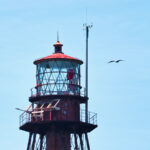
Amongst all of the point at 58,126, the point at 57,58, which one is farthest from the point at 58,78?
A: the point at 58,126

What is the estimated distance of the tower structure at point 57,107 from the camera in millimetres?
141875

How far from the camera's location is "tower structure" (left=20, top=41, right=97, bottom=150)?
141875 mm

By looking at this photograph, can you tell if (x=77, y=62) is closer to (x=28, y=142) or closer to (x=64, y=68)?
(x=64, y=68)

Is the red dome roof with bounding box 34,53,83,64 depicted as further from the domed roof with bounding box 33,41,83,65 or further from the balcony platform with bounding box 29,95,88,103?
the balcony platform with bounding box 29,95,88,103

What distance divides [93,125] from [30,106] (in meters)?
8.95

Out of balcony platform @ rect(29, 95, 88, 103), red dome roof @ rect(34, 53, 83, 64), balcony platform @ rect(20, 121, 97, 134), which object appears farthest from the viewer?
red dome roof @ rect(34, 53, 83, 64)

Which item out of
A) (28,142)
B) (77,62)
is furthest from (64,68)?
(28,142)

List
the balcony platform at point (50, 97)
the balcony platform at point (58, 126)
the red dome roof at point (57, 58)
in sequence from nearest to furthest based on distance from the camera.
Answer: the balcony platform at point (58, 126)
the balcony platform at point (50, 97)
the red dome roof at point (57, 58)

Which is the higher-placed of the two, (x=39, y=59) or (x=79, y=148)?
(x=39, y=59)

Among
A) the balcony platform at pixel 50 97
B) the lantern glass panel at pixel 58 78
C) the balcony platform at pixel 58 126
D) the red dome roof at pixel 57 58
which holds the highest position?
the red dome roof at pixel 57 58

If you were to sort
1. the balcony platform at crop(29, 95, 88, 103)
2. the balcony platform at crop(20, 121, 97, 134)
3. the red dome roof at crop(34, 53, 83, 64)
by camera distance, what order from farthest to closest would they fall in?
the red dome roof at crop(34, 53, 83, 64) → the balcony platform at crop(29, 95, 88, 103) → the balcony platform at crop(20, 121, 97, 134)

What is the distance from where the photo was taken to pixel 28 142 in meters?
144

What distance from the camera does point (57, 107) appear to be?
14188cm

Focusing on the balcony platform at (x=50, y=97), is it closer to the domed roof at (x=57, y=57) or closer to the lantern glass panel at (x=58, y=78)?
the lantern glass panel at (x=58, y=78)
